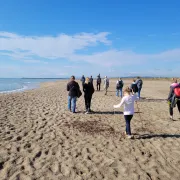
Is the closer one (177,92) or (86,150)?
(86,150)

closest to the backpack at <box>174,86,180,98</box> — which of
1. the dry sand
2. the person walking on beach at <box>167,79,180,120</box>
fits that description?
the person walking on beach at <box>167,79,180,120</box>

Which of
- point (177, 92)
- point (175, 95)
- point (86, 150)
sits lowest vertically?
point (86, 150)

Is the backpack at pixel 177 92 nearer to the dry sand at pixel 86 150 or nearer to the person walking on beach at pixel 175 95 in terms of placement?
the person walking on beach at pixel 175 95

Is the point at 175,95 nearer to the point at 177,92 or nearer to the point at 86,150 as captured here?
the point at 177,92

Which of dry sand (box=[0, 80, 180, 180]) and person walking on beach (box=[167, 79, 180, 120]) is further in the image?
person walking on beach (box=[167, 79, 180, 120])

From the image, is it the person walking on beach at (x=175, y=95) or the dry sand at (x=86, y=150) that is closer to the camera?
the dry sand at (x=86, y=150)

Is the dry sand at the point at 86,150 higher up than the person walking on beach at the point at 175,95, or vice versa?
the person walking on beach at the point at 175,95

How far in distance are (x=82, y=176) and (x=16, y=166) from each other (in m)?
1.67

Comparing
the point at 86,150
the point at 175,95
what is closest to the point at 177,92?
the point at 175,95

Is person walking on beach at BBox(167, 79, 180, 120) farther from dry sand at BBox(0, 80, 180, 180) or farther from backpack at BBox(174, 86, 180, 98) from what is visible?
dry sand at BBox(0, 80, 180, 180)

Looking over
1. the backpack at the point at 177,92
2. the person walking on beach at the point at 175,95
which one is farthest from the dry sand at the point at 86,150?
the backpack at the point at 177,92

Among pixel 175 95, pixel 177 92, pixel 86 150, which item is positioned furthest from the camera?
pixel 175 95

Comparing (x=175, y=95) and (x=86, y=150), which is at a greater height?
(x=175, y=95)

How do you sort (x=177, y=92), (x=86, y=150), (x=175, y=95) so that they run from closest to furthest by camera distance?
1. (x=86, y=150)
2. (x=177, y=92)
3. (x=175, y=95)
